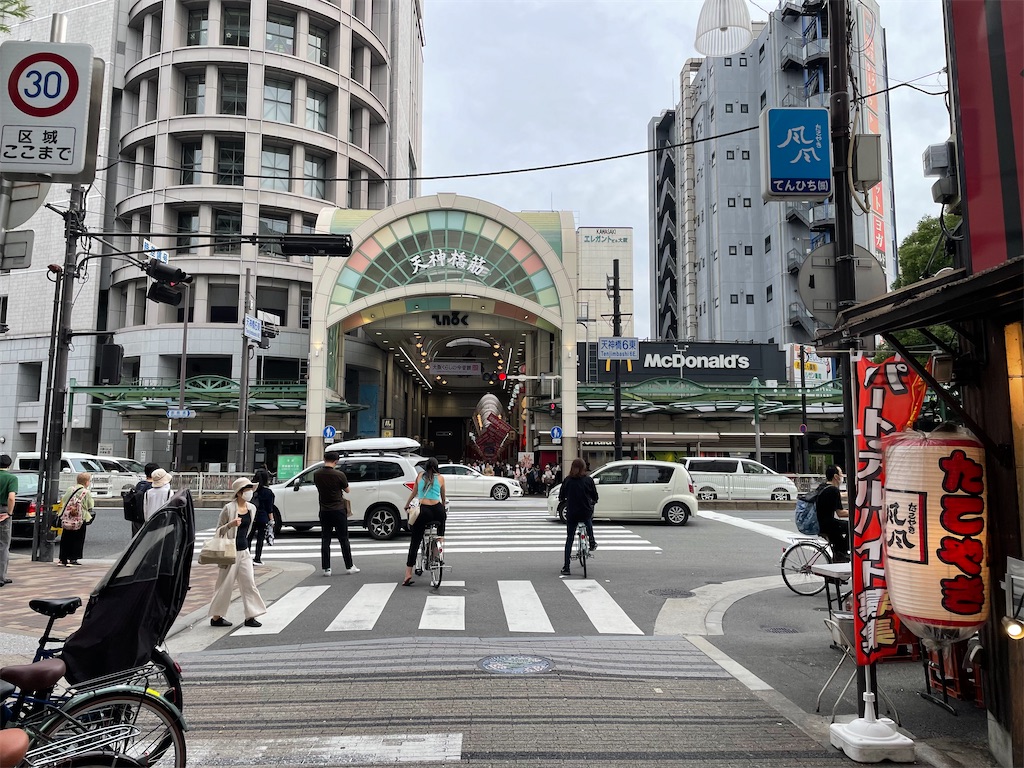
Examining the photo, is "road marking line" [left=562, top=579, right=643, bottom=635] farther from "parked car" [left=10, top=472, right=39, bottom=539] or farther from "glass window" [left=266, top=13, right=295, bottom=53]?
"glass window" [left=266, top=13, right=295, bottom=53]

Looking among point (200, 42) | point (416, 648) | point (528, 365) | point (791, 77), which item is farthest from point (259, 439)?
point (791, 77)

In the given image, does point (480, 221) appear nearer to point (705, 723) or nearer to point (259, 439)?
point (259, 439)

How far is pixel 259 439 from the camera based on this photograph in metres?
43.0

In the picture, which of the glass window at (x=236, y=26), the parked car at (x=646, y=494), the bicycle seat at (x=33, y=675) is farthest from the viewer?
the glass window at (x=236, y=26)

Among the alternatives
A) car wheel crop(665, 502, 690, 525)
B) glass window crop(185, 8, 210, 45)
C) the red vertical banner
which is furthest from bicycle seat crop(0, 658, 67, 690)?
glass window crop(185, 8, 210, 45)

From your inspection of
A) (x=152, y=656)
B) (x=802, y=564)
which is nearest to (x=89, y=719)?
(x=152, y=656)

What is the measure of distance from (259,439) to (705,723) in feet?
135

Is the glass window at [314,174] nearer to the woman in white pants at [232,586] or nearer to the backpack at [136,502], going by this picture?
the backpack at [136,502]

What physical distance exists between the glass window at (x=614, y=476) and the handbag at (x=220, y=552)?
12816mm

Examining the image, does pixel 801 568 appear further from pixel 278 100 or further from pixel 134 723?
pixel 278 100

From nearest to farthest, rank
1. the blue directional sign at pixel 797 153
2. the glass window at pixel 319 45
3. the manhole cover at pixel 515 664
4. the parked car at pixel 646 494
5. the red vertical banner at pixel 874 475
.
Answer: the red vertical banner at pixel 874 475
the manhole cover at pixel 515 664
the blue directional sign at pixel 797 153
the parked car at pixel 646 494
the glass window at pixel 319 45

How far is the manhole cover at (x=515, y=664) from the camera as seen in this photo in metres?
6.27

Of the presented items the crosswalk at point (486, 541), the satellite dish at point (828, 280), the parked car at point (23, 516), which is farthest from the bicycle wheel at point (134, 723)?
the parked car at point (23, 516)

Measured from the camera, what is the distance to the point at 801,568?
10.5 meters
